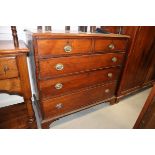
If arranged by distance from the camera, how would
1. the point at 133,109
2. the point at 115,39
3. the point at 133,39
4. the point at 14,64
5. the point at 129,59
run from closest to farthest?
the point at 14,64, the point at 115,39, the point at 133,39, the point at 129,59, the point at 133,109

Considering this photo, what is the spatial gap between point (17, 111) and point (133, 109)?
1.66 m

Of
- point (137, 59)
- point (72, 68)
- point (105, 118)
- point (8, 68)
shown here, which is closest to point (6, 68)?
point (8, 68)

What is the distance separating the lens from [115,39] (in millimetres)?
1394

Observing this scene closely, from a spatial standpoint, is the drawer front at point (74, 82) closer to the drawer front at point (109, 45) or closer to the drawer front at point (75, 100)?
the drawer front at point (75, 100)

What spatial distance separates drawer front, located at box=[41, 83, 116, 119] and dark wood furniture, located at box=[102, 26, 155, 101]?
0.30 meters

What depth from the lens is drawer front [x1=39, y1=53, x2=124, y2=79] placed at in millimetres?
1103

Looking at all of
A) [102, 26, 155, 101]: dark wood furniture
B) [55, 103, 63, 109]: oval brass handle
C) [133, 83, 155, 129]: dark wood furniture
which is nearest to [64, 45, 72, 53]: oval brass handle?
[55, 103, 63, 109]: oval brass handle

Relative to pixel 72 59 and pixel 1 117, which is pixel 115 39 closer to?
pixel 72 59

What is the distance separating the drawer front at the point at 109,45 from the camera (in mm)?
1294

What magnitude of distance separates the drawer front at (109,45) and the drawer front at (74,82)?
10.5 inches

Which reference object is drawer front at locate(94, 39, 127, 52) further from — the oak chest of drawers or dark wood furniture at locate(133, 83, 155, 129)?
dark wood furniture at locate(133, 83, 155, 129)

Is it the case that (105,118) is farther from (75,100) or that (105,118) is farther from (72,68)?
(72,68)
